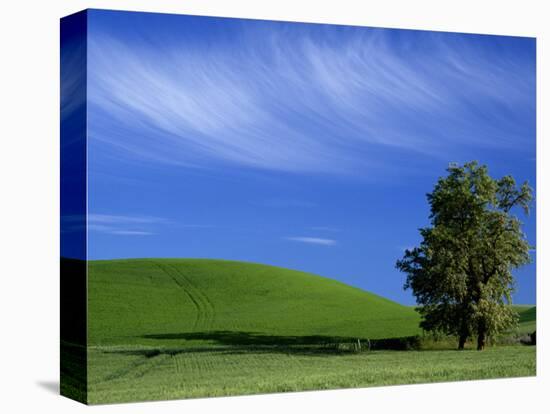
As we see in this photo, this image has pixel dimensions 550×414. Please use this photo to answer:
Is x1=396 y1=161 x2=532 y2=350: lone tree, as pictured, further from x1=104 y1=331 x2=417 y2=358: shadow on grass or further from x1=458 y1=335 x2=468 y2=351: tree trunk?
x1=104 y1=331 x2=417 y2=358: shadow on grass

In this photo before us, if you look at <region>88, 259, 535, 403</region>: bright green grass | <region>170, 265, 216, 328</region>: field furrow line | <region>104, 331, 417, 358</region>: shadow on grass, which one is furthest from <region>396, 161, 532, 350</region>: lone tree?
<region>170, 265, 216, 328</region>: field furrow line

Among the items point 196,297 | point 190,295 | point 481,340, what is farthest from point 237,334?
point 481,340

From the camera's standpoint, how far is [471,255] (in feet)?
83.0

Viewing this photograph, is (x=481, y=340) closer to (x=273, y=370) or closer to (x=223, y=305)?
(x=273, y=370)

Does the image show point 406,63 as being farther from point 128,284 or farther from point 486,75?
point 128,284

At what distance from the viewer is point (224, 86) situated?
72.9ft

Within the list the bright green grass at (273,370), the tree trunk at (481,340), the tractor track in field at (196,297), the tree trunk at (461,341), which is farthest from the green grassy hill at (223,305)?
the tree trunk at (481,340)

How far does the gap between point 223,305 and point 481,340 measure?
6332 millimetres

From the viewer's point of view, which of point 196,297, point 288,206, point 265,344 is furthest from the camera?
point 265,344

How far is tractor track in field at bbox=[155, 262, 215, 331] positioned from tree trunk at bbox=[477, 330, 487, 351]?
644cm

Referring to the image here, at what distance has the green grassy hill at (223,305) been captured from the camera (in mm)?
21156

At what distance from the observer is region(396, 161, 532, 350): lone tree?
81.5 feet

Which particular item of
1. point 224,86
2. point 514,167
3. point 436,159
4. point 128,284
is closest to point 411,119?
point 436,159

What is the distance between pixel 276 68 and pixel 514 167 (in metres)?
6.24
